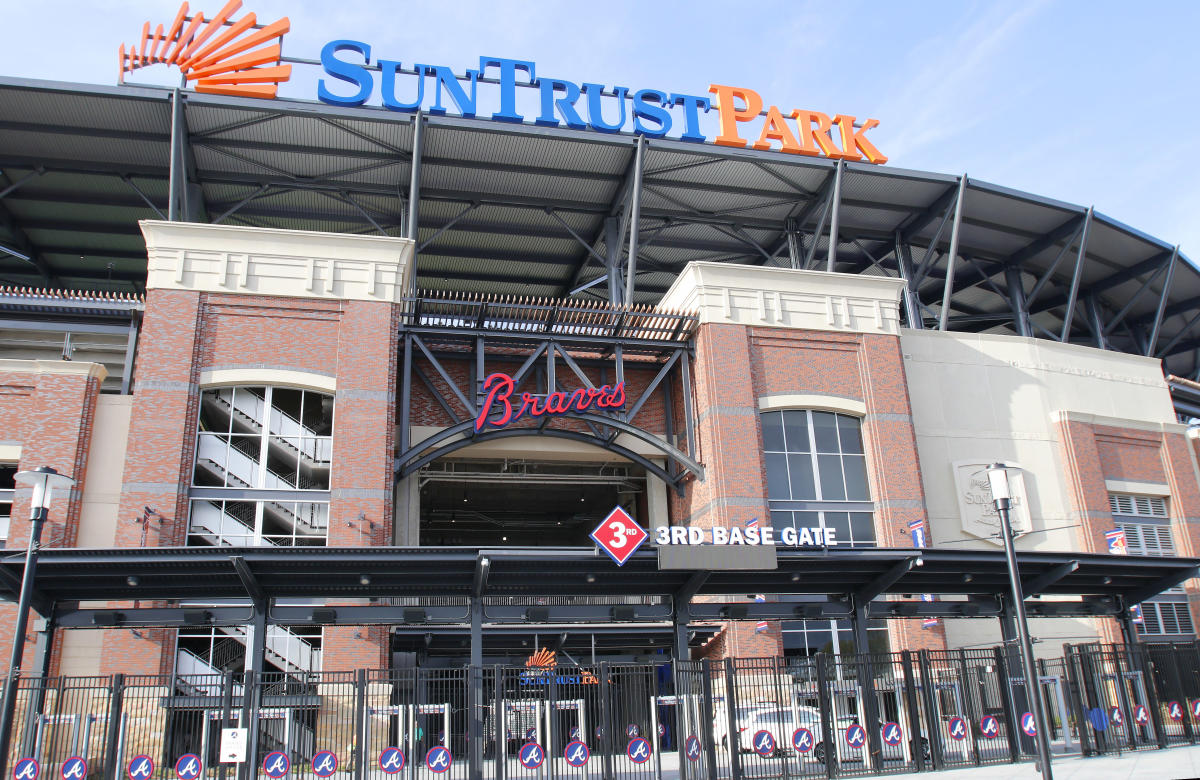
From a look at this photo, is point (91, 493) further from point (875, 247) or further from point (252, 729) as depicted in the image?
point (875, 247)

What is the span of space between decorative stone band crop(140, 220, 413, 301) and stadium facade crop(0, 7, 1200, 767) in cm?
10

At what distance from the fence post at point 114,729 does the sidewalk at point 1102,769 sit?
42.5 feet

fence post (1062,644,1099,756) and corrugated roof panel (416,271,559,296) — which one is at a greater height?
corrugated roof panel (416,271,559,296)

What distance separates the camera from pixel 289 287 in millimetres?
27844

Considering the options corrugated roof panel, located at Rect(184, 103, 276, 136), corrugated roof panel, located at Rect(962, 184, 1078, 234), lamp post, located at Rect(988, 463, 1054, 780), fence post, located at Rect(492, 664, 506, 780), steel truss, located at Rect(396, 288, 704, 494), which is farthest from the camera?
corrugated roof panel, located at Rect(962, 184, 1078, 234)

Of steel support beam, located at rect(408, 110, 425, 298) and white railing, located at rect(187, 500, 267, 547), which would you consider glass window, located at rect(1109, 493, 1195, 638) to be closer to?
steel support beam, located at rect(408, 110, 425, 298)

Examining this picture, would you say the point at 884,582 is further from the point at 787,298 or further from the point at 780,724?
the point at 787,298

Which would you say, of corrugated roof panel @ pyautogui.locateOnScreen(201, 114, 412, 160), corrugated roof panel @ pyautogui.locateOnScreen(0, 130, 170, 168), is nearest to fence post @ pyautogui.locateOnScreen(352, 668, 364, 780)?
corrugated roof panel @ pyautogui.locateOnScreen(201, 114, 412, 160)

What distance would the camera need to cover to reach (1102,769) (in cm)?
1783

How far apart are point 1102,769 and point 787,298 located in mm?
17561

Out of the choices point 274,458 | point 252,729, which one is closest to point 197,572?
point 252,729

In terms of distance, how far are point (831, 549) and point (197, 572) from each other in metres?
12.2

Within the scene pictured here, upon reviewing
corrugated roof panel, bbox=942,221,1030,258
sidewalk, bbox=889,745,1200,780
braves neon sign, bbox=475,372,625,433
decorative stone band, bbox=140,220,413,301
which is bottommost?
sidewalk, bbox=889,745,1200,780

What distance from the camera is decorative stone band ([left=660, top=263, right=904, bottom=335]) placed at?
31.2 metres
